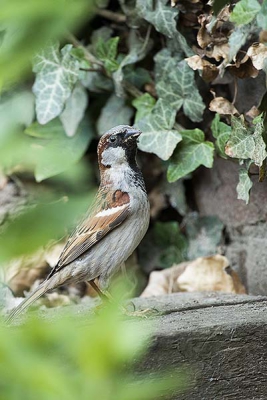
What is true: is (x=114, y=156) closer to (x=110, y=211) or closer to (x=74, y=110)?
(x=110, y=211)

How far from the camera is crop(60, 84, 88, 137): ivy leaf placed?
3574mm

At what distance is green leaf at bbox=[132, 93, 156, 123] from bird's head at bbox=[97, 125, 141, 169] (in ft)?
1.86

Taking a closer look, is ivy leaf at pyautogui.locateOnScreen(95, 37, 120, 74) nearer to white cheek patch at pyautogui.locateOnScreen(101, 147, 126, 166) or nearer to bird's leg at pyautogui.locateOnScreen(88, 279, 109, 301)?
white cheek patch at pyautogui.locateOnScreen(101, 147, 126, 166)

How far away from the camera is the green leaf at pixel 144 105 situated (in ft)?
10.8

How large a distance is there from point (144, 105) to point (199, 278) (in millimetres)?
864

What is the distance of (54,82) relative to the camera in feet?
11.1

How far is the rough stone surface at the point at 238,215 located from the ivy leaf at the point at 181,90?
12.0 inches

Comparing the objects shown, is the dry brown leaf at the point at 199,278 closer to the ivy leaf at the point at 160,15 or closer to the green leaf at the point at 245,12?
the ivy leaf at the point at 160,15

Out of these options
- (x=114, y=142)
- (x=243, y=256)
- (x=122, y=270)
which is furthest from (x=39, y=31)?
(x=122, y=270)

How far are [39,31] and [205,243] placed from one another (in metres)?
3.09

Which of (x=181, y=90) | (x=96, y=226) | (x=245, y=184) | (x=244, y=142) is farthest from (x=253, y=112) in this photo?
(x=96, y=226)

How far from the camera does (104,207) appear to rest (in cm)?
262

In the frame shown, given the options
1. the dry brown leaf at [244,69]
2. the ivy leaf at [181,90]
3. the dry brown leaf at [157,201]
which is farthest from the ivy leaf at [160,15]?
the dry brown leaf at [157,201]

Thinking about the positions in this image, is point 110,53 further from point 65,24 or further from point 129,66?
point 65,24
